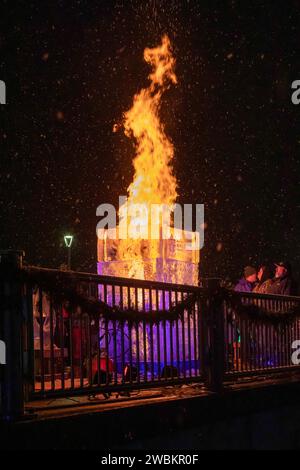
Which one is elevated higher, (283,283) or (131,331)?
(283,283)

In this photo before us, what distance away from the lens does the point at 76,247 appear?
54.3m

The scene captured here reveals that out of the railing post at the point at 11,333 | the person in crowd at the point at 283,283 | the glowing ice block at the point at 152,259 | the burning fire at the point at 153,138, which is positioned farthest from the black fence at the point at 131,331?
the burning fire at the point at 153,138

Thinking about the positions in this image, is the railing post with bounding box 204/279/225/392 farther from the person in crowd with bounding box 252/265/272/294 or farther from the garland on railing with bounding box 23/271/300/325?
the person in crowd with bounding box 252/265/272/294

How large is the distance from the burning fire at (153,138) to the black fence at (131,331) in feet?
17.3

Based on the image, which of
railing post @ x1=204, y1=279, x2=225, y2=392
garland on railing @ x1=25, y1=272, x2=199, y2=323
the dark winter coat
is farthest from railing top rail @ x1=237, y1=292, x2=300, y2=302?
the dark winter coat

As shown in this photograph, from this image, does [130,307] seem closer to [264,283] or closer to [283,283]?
[283,283]

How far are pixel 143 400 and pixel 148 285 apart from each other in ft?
4.19

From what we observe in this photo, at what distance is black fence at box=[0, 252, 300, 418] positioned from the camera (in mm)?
5512

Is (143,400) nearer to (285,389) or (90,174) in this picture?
(285,389)

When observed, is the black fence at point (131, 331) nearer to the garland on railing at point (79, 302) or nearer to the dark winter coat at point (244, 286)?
the garland on railing at point (79, 302)

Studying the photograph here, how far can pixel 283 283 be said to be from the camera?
36.7ft

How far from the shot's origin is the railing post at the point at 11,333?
538 centimetres


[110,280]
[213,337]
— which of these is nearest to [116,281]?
[110,280]

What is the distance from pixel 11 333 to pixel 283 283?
6.83 meters
